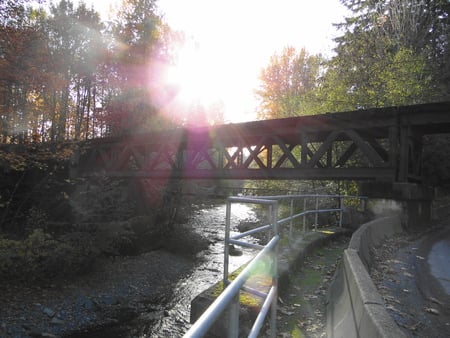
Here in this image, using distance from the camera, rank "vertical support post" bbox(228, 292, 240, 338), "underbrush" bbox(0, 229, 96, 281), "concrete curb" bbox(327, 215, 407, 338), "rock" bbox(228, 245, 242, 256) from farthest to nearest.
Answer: "rock" bbox(228, 245, 242, 256) < "underbrush" bbox(0, 229, 96, 281) < "concrete curb" bbox(327, 215, 407, 338) < "vertical support post" bbox(228, 292, 240, 338)

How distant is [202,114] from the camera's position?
25938 millimetres

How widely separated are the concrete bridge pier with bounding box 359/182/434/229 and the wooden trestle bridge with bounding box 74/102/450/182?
0.32 m

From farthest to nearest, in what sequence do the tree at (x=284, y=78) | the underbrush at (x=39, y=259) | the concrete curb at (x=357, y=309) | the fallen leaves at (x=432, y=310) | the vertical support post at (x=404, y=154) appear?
1. the tree at (x=284, y=78)
2. the vertical support post at (x=404, y=154)
3. the underbrush at (x=39, y=259)
4. the fallen leaves at (x=432, y=310)
5. the concrete curb at (x=357, y=309)

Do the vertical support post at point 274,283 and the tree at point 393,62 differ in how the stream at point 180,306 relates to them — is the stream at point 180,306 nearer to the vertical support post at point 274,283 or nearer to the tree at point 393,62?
the vertical support post at point 274,283

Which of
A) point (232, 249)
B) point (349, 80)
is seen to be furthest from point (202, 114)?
point (232, 249)

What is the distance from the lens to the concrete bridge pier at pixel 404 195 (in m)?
9.15

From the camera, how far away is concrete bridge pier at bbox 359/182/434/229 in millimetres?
9148

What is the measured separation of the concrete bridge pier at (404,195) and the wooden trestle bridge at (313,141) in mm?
321

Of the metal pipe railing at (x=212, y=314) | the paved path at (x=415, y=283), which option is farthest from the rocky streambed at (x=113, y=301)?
the metal pipe railing at (x=212, y=314)

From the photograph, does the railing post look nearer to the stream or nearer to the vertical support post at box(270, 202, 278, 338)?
the vertical support post at box(270, 202, 278, 338)

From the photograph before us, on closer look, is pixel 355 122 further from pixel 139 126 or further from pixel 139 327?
pixel 139 126

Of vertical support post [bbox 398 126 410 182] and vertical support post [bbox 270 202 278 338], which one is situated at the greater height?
vertical support post [bbox 398 126 410 182]

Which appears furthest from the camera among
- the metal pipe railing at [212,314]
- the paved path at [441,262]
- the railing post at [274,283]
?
the paved path at [441,262]

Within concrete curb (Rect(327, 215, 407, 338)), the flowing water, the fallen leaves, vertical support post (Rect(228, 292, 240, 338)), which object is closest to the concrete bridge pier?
the flowing water
